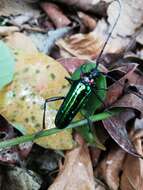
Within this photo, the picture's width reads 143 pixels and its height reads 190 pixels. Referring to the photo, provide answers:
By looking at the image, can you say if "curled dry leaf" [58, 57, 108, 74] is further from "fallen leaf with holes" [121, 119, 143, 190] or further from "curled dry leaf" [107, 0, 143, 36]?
"curled dry leaf" [107, 0, 143, 36]

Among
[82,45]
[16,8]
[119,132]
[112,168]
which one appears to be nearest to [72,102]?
[119,132]

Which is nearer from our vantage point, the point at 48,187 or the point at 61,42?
the point at 48,187

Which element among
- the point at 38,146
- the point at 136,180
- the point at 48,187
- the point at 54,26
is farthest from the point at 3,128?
the point at 54,26

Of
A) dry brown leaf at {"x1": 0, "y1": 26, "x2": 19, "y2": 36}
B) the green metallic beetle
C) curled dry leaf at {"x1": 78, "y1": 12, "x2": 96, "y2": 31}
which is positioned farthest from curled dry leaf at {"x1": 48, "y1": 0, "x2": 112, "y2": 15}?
the green metallic beetle

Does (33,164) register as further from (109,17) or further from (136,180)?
(109,17)

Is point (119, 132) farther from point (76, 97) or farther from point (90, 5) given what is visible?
point (90, 5)

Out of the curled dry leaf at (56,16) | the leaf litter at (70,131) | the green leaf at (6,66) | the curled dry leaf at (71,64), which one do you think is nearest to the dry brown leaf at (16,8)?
the curled dry leaf at (56,16)

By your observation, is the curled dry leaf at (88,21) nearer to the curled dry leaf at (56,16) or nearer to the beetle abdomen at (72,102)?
the curled dry leaf at (56,16)
